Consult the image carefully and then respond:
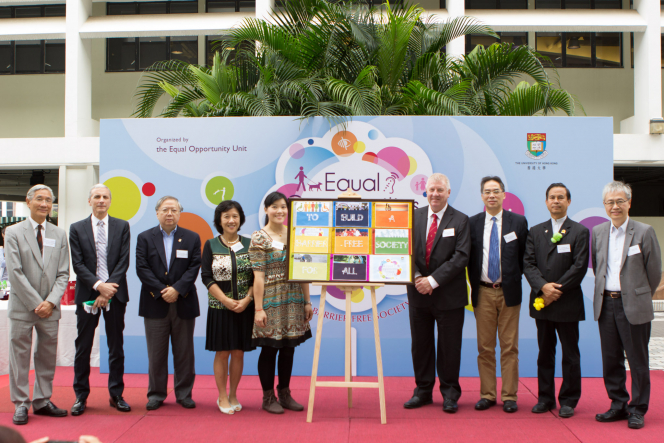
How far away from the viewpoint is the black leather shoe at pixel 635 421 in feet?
11.1

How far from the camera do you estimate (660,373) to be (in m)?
4.91

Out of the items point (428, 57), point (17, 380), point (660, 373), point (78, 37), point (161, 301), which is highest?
point (78, 37)

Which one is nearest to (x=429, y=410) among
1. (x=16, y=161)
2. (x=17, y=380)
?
(x=17, y=380)

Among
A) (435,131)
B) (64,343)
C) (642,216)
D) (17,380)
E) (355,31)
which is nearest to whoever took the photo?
(17,380)

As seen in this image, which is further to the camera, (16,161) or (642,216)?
(642,216)

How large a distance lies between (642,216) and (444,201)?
11500 mm

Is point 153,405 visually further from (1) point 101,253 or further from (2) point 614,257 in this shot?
(2) point 614,257

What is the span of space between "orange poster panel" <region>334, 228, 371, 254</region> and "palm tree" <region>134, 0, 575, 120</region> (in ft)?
7.69

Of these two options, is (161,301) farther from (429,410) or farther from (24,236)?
(429,410)

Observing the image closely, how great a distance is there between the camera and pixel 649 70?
32.7 ft

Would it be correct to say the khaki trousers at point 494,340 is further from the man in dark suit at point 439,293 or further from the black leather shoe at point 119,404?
the black leather shoe at point 119,404

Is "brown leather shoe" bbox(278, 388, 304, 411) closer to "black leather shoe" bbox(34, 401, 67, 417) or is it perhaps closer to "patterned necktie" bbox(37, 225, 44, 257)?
"black leather shoe" bbox(34, 401, 67, 417)

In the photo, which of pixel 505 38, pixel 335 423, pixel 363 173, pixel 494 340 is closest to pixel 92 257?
pixel 335 423

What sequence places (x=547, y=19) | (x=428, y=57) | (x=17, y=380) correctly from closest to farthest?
(x=17, y=380) → (x=428, y=57) → (x=547, y=19)
